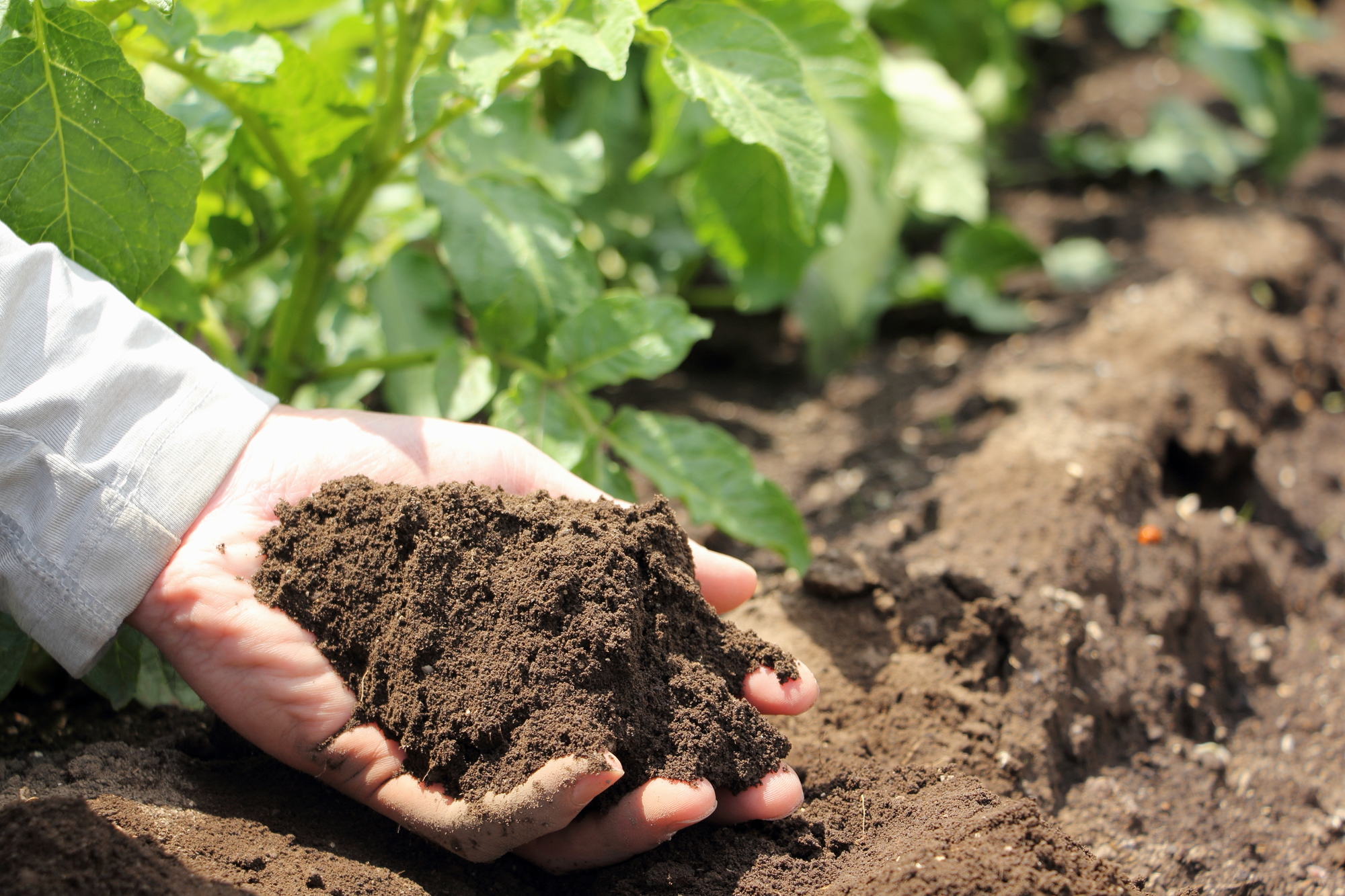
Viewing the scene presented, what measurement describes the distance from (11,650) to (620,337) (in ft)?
3.44

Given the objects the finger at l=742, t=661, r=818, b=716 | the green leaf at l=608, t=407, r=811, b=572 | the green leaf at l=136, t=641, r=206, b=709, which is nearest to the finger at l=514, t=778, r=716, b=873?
the finger at l=742, t=661, r=818, b=716

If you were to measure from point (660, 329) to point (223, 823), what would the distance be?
101 cm

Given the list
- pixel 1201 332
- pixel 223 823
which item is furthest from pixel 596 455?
pixel 1201 332

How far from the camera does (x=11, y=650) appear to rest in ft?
4.72

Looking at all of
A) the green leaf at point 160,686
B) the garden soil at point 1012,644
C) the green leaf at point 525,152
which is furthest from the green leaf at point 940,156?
the green leaf at point 160,686

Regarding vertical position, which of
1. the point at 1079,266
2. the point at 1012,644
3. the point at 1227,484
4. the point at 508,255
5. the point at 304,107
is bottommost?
the point at 1227,484

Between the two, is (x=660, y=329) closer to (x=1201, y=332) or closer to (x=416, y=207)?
(x=416, y=207)

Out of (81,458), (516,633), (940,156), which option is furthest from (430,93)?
(940,156)

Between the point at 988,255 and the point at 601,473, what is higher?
the point at 601,473

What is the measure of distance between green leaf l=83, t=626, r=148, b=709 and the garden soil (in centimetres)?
9

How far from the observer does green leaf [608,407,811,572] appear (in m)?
1.76

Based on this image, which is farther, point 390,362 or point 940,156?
point 940,156

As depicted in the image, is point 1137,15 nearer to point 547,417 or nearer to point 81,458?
point 547,417

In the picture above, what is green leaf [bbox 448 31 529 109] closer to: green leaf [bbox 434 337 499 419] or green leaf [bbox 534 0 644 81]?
green leaf [bbox 534 0 644 81]
